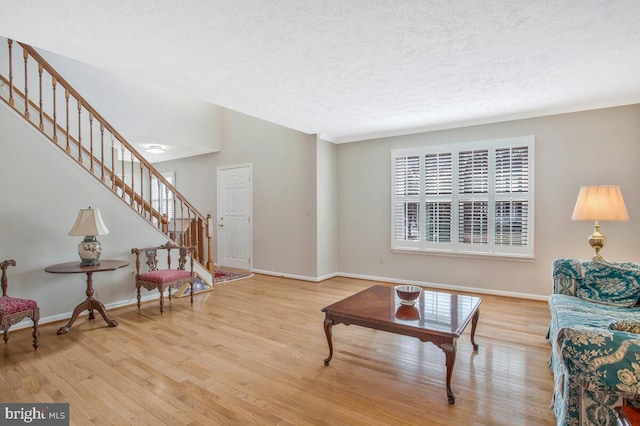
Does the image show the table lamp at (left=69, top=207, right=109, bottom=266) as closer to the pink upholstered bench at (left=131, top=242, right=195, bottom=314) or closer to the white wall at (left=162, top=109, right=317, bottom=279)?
the pink upholstered bench at (left=131, top=242, right=195, bottom=314)

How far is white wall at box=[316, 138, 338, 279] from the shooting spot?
5.36m

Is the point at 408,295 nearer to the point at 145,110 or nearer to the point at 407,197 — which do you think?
the point at 407,197

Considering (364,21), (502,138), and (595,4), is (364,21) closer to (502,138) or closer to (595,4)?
(595,4)

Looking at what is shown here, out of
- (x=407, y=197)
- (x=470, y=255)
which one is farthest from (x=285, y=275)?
(x=470, y=255)

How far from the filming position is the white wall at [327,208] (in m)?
5.36

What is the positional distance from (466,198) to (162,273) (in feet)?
13.3

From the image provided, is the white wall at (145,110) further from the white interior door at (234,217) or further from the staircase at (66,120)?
the white interior door at (234,217)

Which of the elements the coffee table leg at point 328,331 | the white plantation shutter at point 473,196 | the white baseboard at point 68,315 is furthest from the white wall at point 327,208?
the coffee table leg at point 328,331

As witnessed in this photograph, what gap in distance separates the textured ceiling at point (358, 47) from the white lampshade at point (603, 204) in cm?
104

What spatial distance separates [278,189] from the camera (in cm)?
581

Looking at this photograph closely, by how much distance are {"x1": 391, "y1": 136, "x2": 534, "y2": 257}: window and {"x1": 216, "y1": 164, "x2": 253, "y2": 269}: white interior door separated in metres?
2.77

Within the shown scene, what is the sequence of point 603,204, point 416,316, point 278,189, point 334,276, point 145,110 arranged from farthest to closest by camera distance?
point 278,189, point 334,276, point 145,110, point 603,204, point 416,316

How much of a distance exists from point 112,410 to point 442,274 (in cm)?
416

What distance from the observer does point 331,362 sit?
2.52 metres
